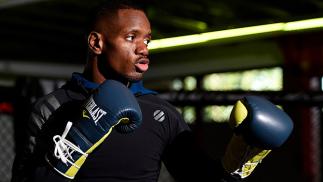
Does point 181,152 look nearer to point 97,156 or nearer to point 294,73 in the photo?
point 97,156

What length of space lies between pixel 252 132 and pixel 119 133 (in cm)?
39

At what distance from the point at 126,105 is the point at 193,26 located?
5.08 m

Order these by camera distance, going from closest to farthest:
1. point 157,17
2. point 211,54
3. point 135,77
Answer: point 135,77
point 157,17
point 211,54

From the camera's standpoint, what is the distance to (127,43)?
5.58ft

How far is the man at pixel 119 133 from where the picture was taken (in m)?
1.68

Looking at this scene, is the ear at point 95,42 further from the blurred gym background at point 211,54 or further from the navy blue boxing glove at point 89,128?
the blurred gym background at point 211,54

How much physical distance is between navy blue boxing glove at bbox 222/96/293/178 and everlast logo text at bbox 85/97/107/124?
1.33 ft

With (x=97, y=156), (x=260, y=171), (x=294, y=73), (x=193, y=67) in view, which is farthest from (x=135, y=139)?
(x=193, y=67)

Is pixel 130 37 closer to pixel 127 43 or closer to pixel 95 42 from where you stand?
pixel 127 43

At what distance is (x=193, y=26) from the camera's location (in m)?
6.59

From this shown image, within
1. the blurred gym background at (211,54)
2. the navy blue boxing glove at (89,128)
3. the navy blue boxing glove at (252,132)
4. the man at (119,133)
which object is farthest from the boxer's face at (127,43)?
the blurred gym background at (211,54)

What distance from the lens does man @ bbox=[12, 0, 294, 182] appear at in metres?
1.68

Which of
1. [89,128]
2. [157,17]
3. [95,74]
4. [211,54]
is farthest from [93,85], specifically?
[211,54]

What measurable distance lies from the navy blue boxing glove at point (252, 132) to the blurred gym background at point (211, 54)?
1.23m
